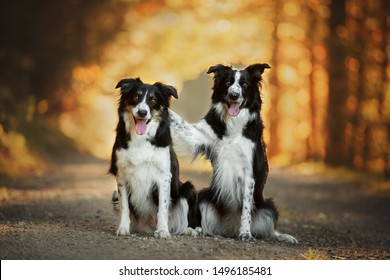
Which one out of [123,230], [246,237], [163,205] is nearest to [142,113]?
[163,205]

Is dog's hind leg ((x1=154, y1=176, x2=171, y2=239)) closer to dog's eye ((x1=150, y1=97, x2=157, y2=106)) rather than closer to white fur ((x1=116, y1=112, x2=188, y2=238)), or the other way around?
white fur ((x1=116, y1=112, x2=188, y2=238))

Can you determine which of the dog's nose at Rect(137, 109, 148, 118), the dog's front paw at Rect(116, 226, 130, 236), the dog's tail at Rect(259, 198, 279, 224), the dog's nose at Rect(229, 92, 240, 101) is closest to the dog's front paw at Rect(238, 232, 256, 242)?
the dog's tail at Rect(259, 198, 279, 224)

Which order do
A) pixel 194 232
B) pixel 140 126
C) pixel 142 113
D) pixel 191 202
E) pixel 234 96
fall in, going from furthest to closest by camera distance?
pixel 191 202, pixel 194 232, pixel 234 96, pixel 140 126, pixel 142 113

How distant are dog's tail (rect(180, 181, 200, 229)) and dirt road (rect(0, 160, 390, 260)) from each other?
399 mm

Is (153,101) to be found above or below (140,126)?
above

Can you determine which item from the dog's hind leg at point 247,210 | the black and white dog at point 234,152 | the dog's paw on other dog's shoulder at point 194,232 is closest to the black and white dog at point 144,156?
the dog's paw on other dog's shoulder at point 194,232

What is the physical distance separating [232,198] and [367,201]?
18.6 feet

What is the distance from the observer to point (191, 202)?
6168 millimetres

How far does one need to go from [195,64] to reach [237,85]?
14700mm

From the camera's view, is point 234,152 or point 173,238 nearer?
point 173,238

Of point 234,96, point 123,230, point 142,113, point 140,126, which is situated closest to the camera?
point 142,113

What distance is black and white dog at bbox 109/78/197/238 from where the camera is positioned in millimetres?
5504

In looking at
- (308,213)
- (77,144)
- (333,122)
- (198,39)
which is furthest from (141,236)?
(198,39)

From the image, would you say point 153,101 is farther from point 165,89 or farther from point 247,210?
point 247,210
